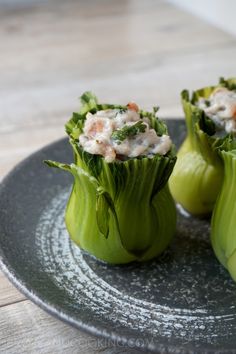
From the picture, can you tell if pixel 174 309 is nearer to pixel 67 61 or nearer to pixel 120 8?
pixel 67 61

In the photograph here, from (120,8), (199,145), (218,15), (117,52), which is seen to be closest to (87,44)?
(117,52)

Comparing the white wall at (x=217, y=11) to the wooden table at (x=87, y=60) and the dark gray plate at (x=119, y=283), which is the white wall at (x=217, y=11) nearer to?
the wooden table at (x=87, y=60)

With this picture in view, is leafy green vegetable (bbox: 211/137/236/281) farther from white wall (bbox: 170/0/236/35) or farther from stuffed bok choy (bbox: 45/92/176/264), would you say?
white wall (bbox: 170/0/236/35)

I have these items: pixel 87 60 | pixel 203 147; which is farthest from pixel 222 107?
pixel 87 60

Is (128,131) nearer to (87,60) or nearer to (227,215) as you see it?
(227,215)

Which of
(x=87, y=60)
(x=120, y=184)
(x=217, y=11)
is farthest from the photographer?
(x=217, y=11)

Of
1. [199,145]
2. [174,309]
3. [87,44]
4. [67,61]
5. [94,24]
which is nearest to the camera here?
[174,309]

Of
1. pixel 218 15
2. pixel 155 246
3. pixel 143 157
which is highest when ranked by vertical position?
pixel 143 157

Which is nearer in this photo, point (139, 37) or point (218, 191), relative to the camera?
point (218, 191)
